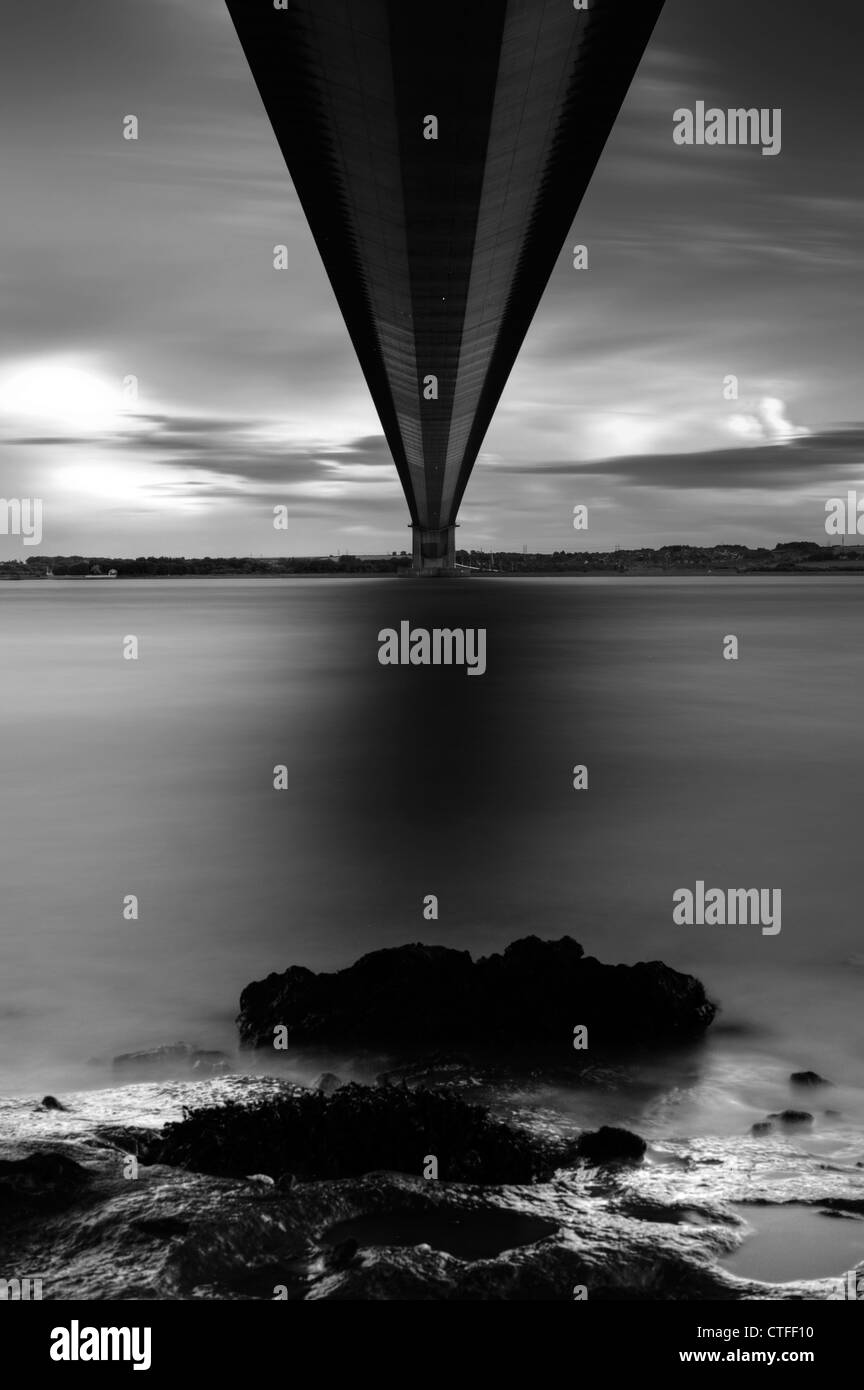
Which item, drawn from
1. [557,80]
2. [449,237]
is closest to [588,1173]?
[557,80]

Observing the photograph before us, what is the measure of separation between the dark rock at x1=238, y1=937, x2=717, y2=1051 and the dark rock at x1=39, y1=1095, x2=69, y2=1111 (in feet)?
3.34

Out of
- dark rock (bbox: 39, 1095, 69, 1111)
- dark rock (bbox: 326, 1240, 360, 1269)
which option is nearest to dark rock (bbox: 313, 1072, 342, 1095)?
dark rock (bbox: 39, 1095, 69, 1111)

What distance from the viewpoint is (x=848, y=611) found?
199ft

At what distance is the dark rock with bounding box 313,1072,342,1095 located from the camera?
4.37 metres

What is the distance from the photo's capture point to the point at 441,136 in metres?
11.4

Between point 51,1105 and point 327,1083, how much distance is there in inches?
42.3

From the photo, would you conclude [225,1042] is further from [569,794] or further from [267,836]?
[569,794]

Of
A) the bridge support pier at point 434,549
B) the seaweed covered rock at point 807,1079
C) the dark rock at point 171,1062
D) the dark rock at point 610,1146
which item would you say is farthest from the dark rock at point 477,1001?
the bridge support pier at point 434,549

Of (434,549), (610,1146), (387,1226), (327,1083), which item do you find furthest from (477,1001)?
(434,549)

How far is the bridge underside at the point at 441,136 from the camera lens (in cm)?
902

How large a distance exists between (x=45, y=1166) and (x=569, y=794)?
8576 mm

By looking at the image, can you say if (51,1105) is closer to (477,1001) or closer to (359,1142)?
(359,1142)

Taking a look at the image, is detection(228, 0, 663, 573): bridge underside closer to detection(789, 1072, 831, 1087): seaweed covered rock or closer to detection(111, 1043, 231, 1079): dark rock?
detection(111, 1043, 231, 1079): dark rock

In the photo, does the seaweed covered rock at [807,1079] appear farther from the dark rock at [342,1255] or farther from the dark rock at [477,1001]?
the dark rock at [342,1255]
